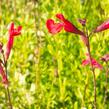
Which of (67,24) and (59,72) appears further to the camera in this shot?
(59,72)

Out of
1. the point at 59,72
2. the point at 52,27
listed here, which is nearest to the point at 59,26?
the point at 52,27

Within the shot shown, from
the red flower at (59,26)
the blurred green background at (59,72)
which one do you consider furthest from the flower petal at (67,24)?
the blurred green background at (59,72)

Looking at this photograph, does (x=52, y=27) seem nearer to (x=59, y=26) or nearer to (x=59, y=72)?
(x=59, y=26)

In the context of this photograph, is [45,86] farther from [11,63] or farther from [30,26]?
[30,26]

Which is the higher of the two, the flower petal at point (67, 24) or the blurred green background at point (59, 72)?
the flower petal at point (67, 24)

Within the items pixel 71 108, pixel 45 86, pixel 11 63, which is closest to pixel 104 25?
pixel 71 108

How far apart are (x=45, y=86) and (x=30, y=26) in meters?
0.86

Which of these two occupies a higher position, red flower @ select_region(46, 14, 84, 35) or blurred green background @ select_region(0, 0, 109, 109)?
red flower @ select_region(46, 14, 84, 35)

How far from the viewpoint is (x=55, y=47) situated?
253cm

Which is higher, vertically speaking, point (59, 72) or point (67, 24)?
point (67, 24)

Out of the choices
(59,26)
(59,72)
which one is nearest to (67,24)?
(59,26)

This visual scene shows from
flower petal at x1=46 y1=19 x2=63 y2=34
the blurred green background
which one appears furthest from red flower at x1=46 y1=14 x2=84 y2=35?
the blurred green background

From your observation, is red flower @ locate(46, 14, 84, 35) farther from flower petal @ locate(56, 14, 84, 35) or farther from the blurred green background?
the blurred green background

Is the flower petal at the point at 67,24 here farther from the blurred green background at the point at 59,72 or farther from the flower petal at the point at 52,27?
the blurred green background at the point at 59,72
